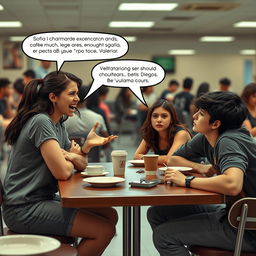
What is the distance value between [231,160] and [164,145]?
1352 mm

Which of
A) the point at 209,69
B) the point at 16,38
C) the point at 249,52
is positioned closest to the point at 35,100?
the point at 16,38

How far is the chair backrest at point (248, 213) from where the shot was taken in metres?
2.08

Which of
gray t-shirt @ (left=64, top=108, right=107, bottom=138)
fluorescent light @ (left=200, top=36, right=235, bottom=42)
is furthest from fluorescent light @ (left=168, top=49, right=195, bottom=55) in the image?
gray t-shirt @ (left=64, top=108, right=107, bottom=138)

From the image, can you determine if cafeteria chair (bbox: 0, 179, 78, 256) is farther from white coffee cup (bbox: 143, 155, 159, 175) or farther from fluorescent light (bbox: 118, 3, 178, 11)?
fluorescent light (bbox: 118, 3, 178, 11)

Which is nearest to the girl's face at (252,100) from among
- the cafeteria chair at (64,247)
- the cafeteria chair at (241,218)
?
the cafeteria chair at (241,218)

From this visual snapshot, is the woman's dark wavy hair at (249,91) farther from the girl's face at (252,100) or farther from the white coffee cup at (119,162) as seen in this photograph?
the white coffee cup at (119,162)

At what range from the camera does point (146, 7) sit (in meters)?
8.84

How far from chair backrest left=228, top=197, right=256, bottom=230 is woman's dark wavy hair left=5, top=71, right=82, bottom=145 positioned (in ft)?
3.50

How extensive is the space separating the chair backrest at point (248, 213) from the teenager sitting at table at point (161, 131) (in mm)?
1287

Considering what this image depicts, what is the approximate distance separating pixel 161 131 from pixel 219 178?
1383 mm

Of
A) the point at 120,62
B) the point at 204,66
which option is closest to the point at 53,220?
the point at 120,62

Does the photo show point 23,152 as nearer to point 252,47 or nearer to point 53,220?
point 53,220

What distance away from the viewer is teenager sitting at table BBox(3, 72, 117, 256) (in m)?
2.35

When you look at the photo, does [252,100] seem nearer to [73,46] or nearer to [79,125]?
[79,125]
